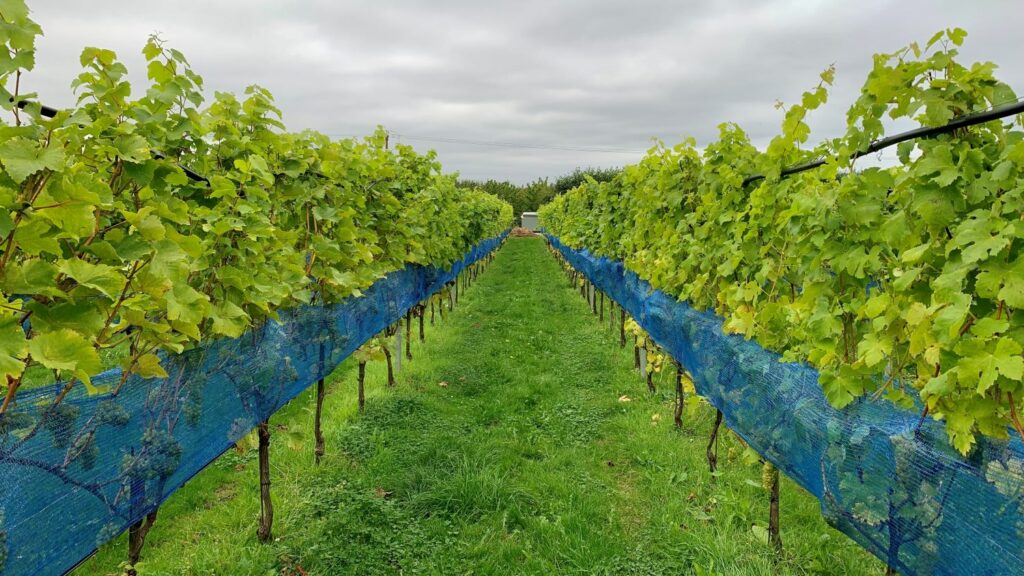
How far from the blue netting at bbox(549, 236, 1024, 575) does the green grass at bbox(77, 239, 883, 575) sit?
37.3 inches

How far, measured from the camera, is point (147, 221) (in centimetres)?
166

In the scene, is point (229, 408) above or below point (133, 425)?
below

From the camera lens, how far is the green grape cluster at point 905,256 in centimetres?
160

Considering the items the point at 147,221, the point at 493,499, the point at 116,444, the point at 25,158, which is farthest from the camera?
the point at 493,499

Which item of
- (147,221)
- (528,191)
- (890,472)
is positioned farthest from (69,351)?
(528,191)

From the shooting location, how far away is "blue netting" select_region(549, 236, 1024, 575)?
1.50 metres

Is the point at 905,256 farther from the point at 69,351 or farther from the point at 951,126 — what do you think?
the point at 69,351

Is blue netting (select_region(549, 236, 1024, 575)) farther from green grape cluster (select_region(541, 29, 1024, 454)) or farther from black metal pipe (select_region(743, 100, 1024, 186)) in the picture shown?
black metal pipe (select_region(743, 100, 1024, 186))

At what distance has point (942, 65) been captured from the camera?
1864mm

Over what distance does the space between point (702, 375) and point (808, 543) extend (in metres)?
1.05

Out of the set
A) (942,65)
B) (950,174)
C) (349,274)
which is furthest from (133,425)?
(942,65)

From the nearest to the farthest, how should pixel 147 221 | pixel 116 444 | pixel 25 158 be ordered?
pixel 25 158
pixel 147 221
pixel 116 444

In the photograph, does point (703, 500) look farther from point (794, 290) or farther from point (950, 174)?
point (950, 174)

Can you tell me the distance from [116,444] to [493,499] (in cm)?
249
